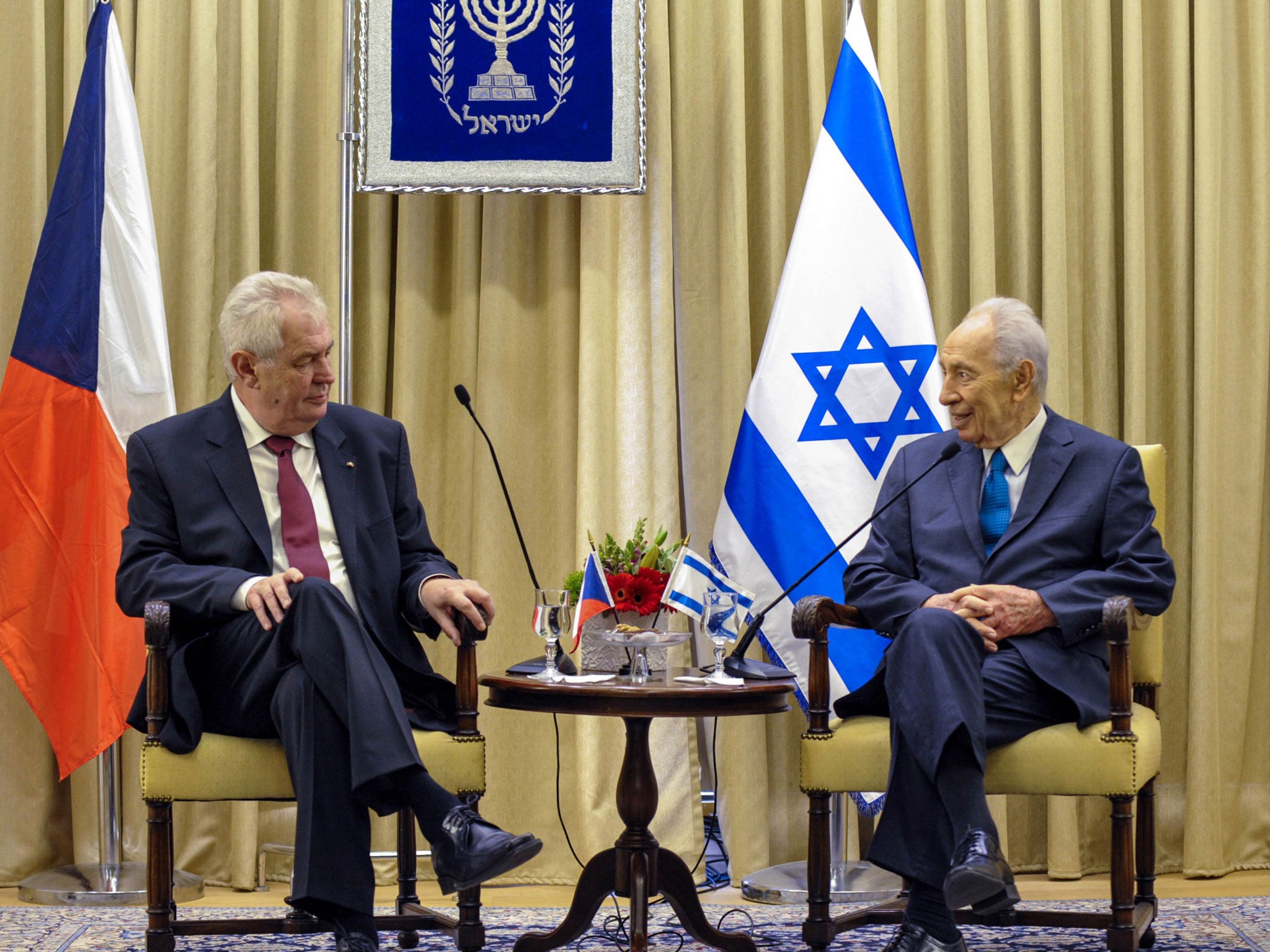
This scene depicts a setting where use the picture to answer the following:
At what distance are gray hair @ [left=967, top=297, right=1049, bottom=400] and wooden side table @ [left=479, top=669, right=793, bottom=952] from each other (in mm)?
841

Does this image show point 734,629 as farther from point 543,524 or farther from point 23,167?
point 23,167


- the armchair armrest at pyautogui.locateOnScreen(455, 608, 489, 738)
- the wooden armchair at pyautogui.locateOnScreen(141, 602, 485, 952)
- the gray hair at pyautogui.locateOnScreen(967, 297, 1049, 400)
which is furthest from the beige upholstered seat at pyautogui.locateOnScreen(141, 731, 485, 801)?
the gray hair at pyautogui.locateOnScreen(967, 297, 1049, 400)

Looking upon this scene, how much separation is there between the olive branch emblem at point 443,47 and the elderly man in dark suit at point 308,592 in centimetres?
100

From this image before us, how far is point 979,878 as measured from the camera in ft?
7.31

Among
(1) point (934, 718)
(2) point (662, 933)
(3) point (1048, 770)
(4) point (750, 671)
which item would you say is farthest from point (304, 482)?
(3) point (1048, 770)

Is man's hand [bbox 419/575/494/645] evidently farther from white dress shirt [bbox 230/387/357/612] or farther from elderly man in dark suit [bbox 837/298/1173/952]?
elderly man in dark suit [bbox 837/298/1173/952]

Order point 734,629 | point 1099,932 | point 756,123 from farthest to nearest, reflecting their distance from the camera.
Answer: point 756,123 → point 1099,932 → point 734,629

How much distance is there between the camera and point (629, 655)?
270 centimetres

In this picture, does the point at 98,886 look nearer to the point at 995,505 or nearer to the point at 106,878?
the point at 106,878

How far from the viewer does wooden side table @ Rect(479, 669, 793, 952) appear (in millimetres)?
2449

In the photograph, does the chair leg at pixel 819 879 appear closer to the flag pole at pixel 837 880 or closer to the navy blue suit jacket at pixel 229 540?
the flag pole at pixel 837 880

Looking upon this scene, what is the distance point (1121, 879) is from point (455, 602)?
1305 mm

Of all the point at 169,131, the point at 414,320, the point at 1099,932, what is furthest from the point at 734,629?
the point at 169,131

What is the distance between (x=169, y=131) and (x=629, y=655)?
6.46 ft
